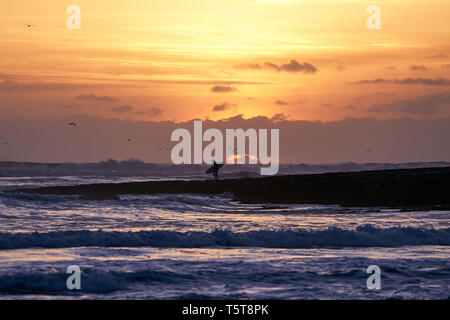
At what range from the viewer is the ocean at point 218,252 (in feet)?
53.0

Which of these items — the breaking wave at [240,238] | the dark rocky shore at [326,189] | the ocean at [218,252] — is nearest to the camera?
the ocean at [218,252]

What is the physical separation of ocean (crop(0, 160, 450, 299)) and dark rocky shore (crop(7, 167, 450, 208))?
5.32 meters

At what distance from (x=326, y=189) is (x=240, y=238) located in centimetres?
2263

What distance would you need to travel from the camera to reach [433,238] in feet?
81.7

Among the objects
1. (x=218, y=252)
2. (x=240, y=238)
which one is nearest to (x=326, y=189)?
(x=240, y=238)

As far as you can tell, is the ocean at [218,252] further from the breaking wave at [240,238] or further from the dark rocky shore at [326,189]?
the dark rocky shore at [326,189]

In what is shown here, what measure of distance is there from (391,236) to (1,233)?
12.9 meters

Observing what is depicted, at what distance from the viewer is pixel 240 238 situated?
2441 centimetres

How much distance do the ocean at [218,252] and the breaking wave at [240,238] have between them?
0.03 m

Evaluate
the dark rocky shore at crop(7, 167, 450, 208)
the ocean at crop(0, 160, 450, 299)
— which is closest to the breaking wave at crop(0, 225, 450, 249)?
the ocean at crop(0, 160, 450, 299)

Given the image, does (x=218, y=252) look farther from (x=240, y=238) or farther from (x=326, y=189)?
(x=326, y=189)

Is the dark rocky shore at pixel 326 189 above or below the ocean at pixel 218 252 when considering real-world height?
above

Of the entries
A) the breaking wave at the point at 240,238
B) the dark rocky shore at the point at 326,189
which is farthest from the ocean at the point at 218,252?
the dark rocky shore at the point at 326,189

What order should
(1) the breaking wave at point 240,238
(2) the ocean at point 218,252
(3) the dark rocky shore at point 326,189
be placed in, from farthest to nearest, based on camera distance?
(3) the dark rocky shore at point 326,189 → (1) the breaking wave at point 240,238 → (2) the ocean at point 218,252
